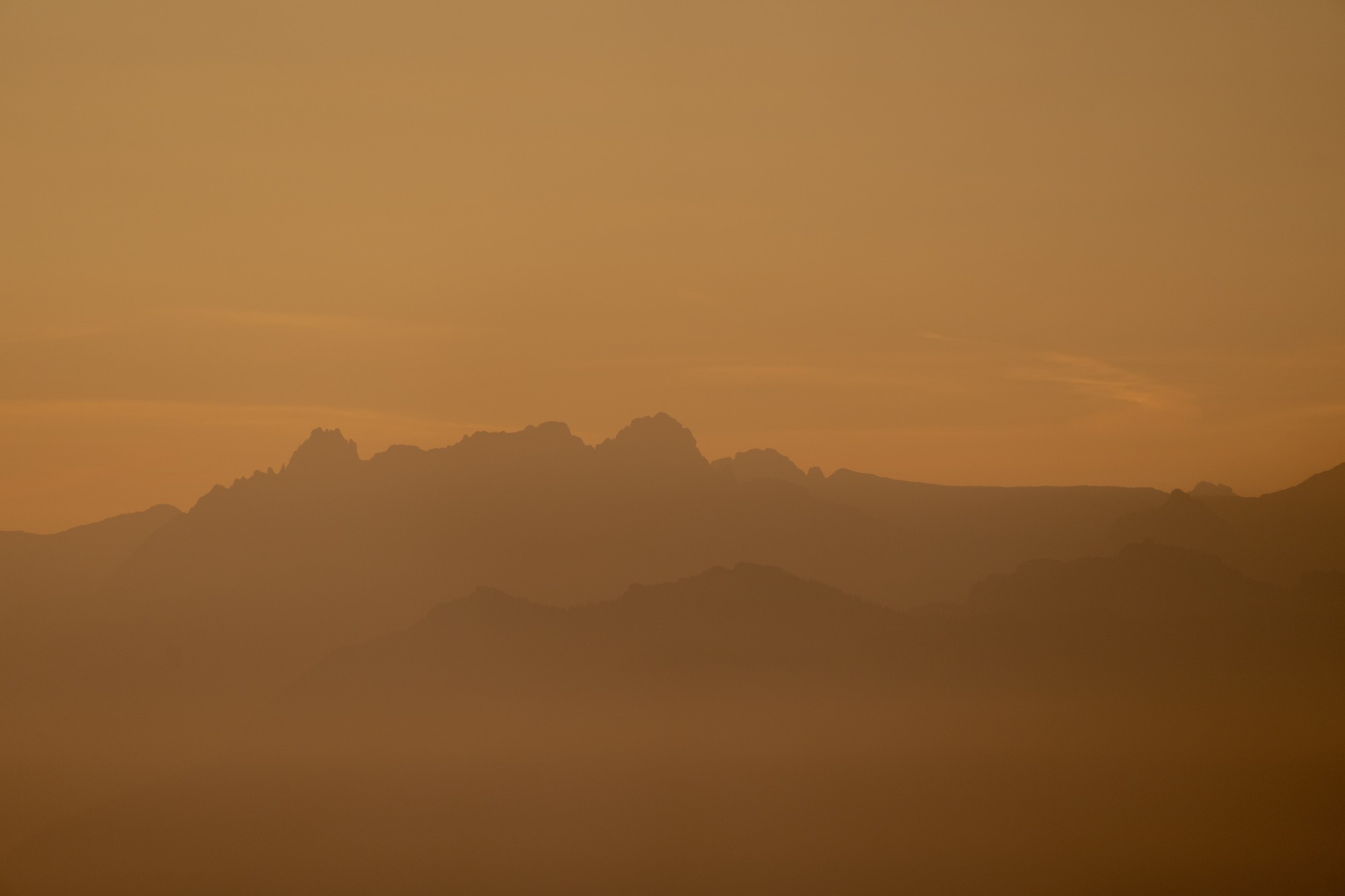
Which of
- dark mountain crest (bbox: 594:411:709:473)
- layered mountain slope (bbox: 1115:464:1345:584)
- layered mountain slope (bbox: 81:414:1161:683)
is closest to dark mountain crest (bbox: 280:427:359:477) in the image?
layered mountain slope (bbox: 81:414:1161:683)

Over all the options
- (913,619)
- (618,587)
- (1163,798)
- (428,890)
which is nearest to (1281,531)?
(1163,798)

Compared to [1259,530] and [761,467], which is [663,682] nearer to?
[761,467]

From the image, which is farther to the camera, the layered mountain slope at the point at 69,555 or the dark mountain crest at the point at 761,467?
the layered mountain slope at the point at 69,555

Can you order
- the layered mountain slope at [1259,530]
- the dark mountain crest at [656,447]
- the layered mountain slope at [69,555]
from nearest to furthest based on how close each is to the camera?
the layered mountain slope at [1259,530], the dark mountain crest at [656,447], the layered mountain slope at [69,555]

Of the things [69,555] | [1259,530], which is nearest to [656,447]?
[1259,530]

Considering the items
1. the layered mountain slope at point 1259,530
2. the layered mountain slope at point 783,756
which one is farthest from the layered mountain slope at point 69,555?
the layered mountain slope at point 1259,530

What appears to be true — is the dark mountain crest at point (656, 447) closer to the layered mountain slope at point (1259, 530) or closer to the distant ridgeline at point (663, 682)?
the distant ridgeline at point (663, 682)

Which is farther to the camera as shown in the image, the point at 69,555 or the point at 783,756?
the point at 69,555

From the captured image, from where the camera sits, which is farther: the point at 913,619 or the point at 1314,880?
the point at 913,619

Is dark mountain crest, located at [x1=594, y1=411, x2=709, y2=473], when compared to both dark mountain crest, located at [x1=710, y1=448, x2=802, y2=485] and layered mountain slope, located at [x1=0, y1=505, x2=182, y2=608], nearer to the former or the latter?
dark mountain crest, located at [x1=710, y1=448, x2=802, y2=485]

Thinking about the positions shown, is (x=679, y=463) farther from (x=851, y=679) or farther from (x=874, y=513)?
(x=851, y=679)

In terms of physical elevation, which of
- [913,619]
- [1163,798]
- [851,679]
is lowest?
[1163,798]

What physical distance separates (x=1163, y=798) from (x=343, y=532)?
239 feet

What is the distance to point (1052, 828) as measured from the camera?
8781 cm
